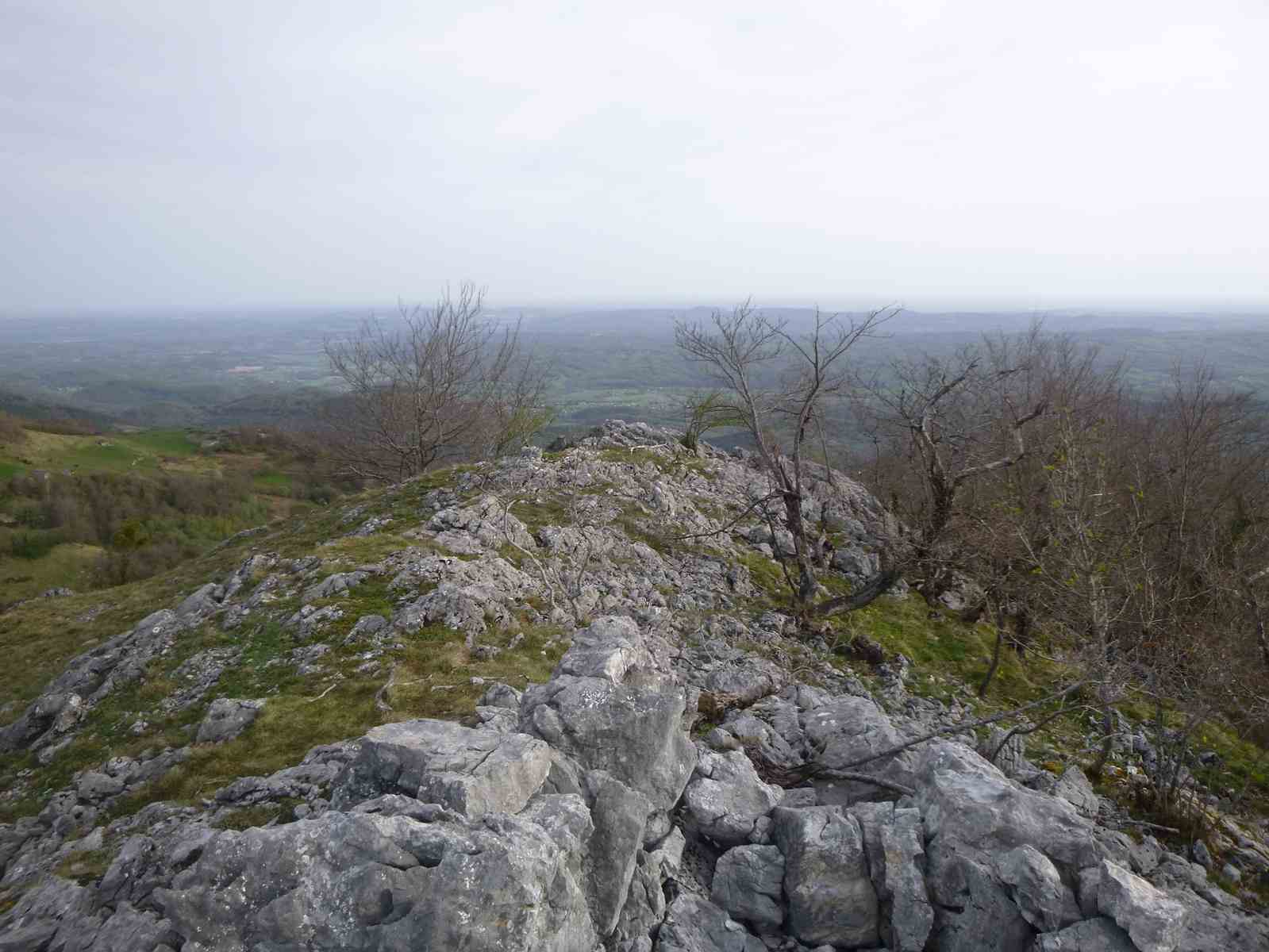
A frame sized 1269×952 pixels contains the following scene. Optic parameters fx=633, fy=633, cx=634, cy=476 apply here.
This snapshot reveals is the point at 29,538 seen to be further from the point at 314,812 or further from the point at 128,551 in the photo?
the point at 314,812

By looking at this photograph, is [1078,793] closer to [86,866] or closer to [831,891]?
[831,891]

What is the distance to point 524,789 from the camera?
4656 millimetres

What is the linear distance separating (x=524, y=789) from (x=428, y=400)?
20.3 meters

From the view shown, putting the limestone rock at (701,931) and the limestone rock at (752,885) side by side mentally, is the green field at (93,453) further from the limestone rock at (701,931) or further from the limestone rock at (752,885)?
the limestone rock at (752,885)

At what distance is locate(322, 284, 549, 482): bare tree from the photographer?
22.9 metres

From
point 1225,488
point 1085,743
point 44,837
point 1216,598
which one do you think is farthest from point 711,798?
point 1225,488

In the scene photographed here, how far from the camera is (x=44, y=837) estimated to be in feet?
19.3

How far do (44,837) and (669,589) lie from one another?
29.1 feet

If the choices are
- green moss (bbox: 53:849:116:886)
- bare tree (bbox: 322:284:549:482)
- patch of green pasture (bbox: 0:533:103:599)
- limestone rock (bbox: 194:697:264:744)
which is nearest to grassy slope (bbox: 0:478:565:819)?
limestone rock (bbox: 194:697:264:744)

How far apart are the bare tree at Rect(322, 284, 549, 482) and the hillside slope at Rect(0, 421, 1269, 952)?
11.9 m

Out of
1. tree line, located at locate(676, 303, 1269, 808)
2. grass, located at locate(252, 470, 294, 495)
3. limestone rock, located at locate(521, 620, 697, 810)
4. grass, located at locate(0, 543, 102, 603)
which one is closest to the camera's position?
limestone rock, located at locate(521, 620, 697, 810)

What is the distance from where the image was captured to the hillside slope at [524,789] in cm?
388

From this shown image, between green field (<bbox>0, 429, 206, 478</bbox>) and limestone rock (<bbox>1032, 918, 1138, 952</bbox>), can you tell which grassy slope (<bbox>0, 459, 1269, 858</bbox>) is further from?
green field (<bbox>0, 429, 206, 478</bbox>)

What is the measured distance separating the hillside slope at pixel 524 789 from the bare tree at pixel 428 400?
11.9m
